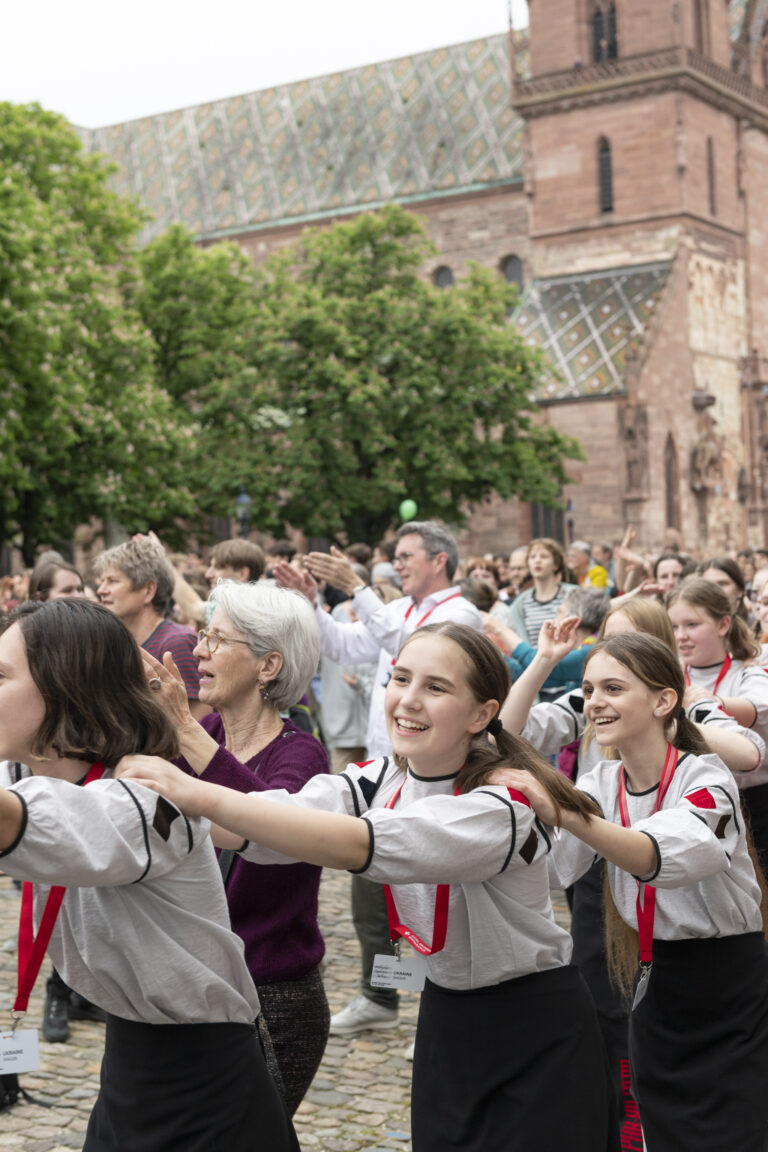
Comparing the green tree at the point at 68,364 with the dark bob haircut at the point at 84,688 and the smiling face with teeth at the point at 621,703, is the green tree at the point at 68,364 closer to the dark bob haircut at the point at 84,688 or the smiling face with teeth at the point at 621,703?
the smiling face with teeth at the point at 621,703

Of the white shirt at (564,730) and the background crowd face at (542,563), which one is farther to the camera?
the background crowd face at (542,563)

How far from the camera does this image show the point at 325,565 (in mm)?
6426

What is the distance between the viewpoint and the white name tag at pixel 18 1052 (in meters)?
2.96

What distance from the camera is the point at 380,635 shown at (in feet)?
22.7

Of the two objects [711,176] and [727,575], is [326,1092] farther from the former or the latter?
[711,176]

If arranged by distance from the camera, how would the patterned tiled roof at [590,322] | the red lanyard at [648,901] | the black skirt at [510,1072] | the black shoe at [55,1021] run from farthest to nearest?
the patterned tiled roof at [590,322] → the black shoe at [55,1021] → the red lanyard at [648,901] → the black skirt at [510,1072]

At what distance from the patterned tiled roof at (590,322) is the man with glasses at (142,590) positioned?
121ft

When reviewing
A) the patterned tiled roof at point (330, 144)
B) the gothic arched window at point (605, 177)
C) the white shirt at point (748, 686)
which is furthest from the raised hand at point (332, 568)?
the patterned tiled roof at point (330, 144)

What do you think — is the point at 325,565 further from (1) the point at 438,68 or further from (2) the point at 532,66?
(1) the point at 438,68

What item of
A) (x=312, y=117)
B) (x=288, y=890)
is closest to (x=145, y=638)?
(x=288, y=890)

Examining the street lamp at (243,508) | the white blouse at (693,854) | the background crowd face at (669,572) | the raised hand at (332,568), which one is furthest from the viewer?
the street lamp at (243,508)

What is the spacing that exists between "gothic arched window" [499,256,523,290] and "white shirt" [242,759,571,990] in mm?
48630

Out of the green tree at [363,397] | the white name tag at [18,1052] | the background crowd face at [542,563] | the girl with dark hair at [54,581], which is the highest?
the green tree at [363,397]

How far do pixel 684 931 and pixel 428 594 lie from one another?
3325 millimetres
